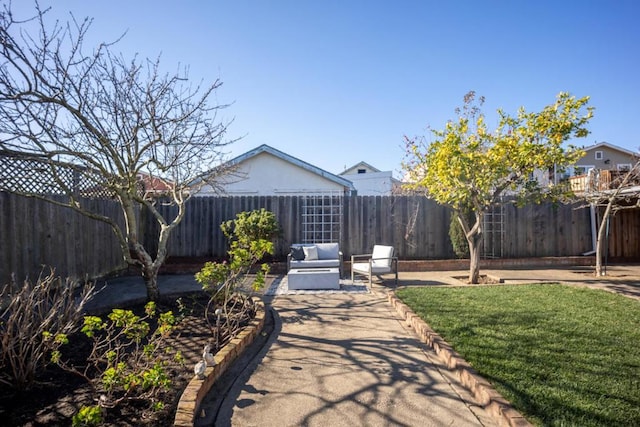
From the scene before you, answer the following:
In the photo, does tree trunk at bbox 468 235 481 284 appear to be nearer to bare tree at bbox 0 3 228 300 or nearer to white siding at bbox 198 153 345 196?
bare tree at bbox 0 3 228 300

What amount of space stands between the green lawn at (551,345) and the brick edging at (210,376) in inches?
86.4

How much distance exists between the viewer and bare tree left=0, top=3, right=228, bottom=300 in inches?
148

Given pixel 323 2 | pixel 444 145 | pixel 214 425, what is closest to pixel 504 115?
pixel 444 145

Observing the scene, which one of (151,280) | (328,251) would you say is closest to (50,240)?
(151,280)

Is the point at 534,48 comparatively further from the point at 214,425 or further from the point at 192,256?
the point at 192,256

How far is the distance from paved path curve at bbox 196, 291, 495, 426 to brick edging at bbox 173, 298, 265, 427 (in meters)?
0.12

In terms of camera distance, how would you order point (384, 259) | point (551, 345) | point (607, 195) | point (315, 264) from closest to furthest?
point (551, 345), point (384, 259), point (315, 264), point (607, 195)

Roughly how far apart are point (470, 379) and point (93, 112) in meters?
5.05

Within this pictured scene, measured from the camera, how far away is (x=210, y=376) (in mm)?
2918

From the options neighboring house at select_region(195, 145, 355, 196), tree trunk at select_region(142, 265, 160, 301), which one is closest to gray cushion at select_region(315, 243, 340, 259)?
tree trunk at select_region(142, 265, 160, 301)

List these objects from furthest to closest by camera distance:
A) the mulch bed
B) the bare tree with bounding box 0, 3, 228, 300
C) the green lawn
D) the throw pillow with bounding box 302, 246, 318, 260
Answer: the throw pillow with bounding box 302, 246, 318, 260, the bare tree with bounding box 0, 3, 228, 300, the green lawn, the mulch bed

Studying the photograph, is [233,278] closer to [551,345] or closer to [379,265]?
[551,345]

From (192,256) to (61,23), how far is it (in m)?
6.94

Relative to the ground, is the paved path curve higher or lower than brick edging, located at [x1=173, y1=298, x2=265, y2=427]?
lower
